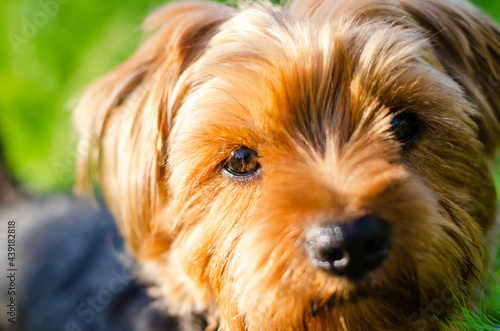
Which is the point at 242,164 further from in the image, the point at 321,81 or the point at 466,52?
the point at 466,52

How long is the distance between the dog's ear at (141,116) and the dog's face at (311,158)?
0.05 ft

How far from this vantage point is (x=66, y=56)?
23.9 ft

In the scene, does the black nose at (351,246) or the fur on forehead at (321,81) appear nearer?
the black nose at (351,246)

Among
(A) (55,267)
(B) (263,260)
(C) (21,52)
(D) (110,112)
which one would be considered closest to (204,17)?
(D) (110,112)

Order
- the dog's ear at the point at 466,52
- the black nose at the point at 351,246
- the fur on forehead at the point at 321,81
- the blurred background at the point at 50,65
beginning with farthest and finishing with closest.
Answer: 1. the blurred background at the point at 50,65
2. the dog's ear at the point at 466,52
3. the fur on forehead at the point at 321,81
4. the black nose at the point at 351,246

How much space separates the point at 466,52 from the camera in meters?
3.09

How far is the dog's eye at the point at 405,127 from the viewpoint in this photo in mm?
2742

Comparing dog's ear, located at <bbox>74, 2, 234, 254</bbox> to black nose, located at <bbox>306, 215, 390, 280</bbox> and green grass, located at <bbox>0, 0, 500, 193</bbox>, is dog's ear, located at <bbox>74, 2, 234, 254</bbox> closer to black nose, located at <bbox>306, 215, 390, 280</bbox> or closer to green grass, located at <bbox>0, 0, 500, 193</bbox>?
black nose, located at <bbox>306, 215, 390, 280</bbox>

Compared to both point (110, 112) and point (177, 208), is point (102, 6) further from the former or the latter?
point (177, 208)

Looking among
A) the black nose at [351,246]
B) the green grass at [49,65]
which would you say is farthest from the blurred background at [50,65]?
the black nose at [351,246]

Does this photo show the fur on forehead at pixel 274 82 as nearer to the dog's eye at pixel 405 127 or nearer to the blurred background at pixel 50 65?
the dog's eye at pixel 405 127

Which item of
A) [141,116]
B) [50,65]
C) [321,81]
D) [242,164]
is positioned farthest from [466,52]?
[50,65]

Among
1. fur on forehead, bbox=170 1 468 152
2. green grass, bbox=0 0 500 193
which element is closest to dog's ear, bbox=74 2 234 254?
fur on forehead, bbox=170 1 468 152

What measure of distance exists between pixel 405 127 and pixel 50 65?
6059mm
